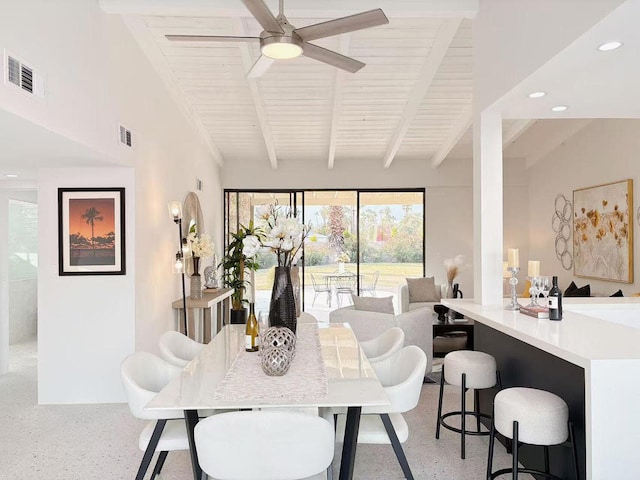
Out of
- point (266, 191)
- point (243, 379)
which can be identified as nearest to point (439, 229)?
point (266, 191)

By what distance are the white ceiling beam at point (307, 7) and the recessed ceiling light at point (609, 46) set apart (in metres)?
1.51

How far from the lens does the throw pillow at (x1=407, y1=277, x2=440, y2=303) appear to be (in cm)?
805

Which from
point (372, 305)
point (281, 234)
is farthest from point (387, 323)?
point (281, 234)

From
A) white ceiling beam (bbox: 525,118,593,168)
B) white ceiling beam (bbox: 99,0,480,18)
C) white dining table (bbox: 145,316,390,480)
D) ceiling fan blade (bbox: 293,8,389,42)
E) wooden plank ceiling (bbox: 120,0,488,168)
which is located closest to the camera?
white dining table (bbox: 145,316,390,480)

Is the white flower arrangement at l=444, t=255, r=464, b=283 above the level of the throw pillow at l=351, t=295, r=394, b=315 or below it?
above

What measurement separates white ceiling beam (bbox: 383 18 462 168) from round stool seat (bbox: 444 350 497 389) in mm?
2976

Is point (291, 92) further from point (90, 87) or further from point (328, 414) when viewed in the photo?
point (328, 414)

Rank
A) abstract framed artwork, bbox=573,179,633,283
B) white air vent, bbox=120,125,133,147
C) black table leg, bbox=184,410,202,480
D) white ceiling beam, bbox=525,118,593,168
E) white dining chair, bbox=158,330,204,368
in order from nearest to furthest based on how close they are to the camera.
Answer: black table leg, bbox=184,410,202,480 → white dining chair, bbox=158,330,204,368 → white air vent, bbox=120,125,133,147 → abstract framed artwork, bbox=573,179,633,283 → white ceiling beam, bbox=525,118,593,168

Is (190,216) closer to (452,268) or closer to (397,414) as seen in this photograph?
(452,268)

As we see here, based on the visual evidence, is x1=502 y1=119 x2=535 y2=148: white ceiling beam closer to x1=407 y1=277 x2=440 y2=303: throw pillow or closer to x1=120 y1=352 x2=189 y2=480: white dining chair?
x1=407 y1=277 x2=440 y2=303: throw pillow

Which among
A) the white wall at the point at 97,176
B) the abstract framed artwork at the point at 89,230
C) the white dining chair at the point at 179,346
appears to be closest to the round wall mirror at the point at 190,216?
the white wall at the point at 97,176

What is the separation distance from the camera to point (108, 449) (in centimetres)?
340

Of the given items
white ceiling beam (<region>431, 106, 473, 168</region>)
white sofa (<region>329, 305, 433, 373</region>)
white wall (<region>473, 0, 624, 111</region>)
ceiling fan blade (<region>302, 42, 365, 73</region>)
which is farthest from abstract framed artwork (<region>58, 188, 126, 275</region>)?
white ceiling beam (<region>431, 106, 473, 168</region>)

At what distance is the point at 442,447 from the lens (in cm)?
338
